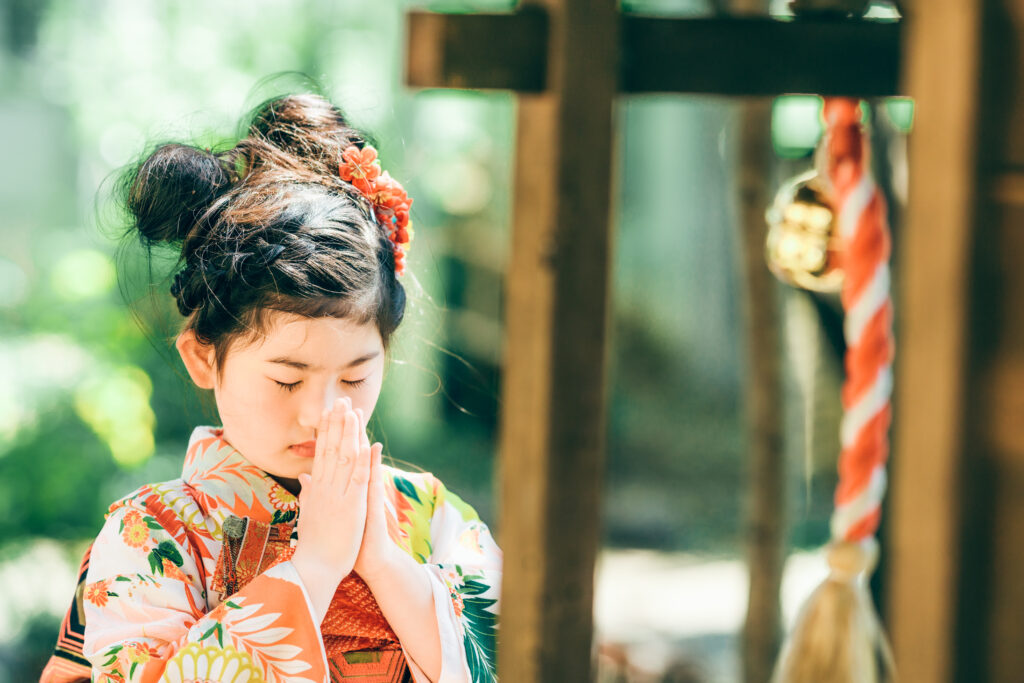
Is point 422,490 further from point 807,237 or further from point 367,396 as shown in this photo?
point 807,237

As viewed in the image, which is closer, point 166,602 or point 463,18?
point 463,18

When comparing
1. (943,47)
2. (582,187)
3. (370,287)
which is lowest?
(370,287)

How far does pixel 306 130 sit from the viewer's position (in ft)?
4.31

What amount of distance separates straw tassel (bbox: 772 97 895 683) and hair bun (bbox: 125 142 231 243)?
0.73 metres

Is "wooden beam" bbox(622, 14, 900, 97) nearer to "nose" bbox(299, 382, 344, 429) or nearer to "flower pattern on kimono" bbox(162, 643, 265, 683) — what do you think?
"nose" bbox(299, 382, 344, 429)

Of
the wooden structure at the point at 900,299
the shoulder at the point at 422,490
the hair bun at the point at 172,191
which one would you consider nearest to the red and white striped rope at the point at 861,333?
the wooden structure at the point at 900,299

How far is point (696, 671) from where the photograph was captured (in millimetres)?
3105

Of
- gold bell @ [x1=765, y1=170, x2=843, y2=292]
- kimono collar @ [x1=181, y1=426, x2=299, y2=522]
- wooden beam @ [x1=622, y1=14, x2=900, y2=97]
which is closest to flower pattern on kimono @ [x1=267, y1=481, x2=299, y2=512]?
kimono collar @ [x1=181, y1=426, x2=299, y2=522]

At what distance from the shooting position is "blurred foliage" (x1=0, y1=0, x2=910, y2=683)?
3.26m

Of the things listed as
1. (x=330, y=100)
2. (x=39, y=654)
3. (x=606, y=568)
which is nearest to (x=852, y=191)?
(x=330, y=100)

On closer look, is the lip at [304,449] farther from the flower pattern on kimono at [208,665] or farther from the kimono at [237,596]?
the flower pattern on kimono at [208,665]

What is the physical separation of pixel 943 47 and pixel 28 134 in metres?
3.72

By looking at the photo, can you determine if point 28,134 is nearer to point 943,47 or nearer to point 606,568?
point 606,568

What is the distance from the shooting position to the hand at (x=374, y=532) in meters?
1.15
